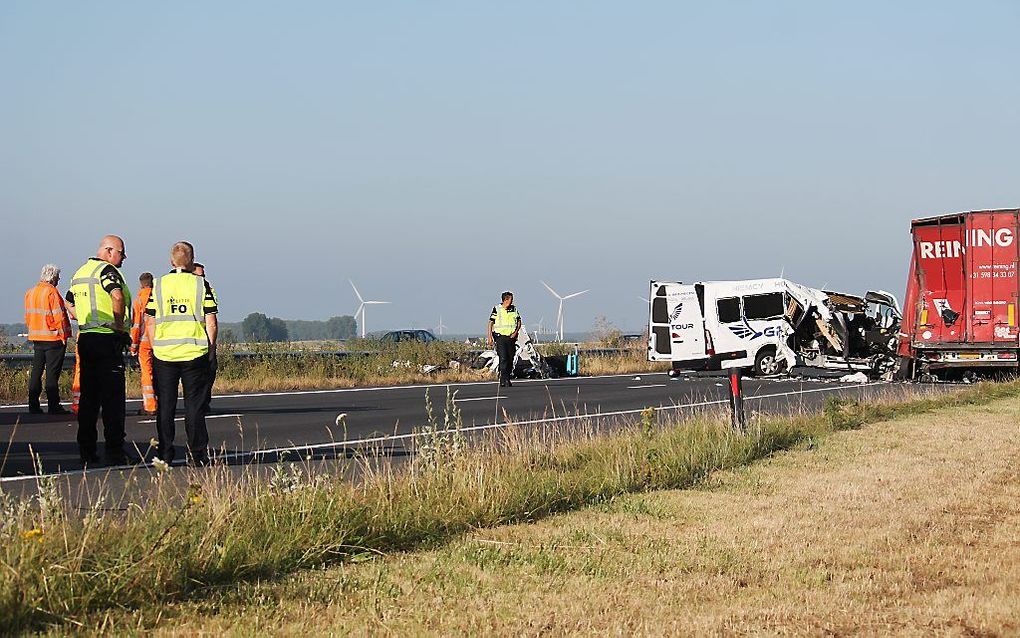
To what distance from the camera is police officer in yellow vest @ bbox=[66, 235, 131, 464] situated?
11453mm

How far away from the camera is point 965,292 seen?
82.3ft

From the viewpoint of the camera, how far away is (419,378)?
28.9m

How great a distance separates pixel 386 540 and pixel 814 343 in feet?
73.7

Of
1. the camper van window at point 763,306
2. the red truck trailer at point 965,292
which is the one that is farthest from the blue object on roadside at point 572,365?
the red truck trailer at point 965,292

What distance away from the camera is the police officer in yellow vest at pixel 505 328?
2455cm

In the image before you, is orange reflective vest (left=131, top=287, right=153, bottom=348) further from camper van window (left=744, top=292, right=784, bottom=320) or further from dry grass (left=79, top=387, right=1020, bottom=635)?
camper van window (left=744, top=292, right=784, bottom=320)

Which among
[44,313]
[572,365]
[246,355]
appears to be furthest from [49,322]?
[572,365]

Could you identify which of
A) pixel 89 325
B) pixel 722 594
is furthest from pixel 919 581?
pixel 89 325

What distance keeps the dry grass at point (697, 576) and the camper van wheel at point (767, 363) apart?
18.9 metres

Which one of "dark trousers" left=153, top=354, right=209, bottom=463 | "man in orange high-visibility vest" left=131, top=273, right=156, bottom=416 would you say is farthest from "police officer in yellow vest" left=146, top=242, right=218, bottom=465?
"man in orange high-visibility vest" left=131, top=273, right=156, bottom=416

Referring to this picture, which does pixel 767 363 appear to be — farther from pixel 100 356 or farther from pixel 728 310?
pixel 100 356

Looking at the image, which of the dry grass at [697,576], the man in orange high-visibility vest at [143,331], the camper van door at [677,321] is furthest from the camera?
the camper van door at [677,321]

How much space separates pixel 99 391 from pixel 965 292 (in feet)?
60.9

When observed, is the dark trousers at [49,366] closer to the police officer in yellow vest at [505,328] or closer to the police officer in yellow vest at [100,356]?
the police officer in yellow vest at [100,356]
